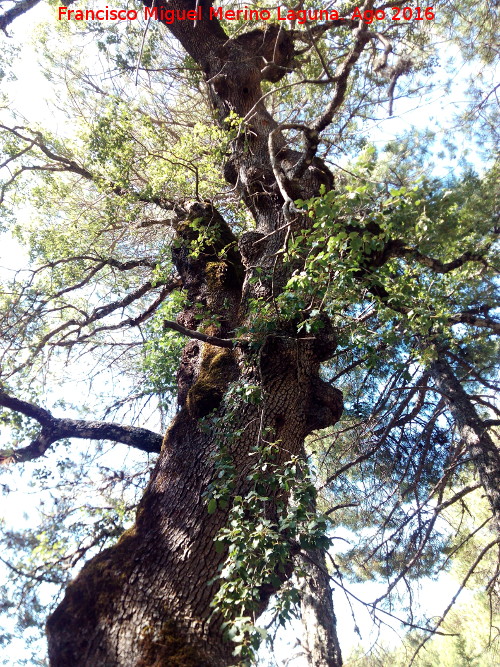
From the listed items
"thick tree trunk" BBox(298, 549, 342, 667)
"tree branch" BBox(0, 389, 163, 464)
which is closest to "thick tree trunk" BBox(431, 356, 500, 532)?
"thick tree trunk" BBox(298, 549, 342, 667)

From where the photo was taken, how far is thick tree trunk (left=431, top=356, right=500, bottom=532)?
155 inches

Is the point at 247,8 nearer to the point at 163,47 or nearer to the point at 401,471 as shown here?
the point at 163,47

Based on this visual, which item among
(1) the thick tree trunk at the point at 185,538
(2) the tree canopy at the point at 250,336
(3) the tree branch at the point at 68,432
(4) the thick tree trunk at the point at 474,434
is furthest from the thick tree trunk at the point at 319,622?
(1) the thick tree trunk at the point at 185,538

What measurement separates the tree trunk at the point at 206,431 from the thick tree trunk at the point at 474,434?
A: 1.72 metres

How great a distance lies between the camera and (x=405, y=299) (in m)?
3.09

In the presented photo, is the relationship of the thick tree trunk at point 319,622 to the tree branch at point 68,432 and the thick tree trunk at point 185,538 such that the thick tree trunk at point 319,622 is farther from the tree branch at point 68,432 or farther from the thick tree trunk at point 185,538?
the thick tree trunk at point 185,538

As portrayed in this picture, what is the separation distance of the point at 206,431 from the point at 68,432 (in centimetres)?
151

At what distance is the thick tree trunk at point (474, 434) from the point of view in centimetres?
394

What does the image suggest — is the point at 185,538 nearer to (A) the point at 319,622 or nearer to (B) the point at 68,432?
(B) the point at 68,432

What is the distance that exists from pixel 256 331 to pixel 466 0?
510cm

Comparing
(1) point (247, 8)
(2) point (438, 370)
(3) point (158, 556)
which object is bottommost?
(3) point (158, 556)

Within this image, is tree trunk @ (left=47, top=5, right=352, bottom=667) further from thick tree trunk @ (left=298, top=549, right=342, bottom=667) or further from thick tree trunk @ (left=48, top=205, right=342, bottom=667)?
thick tree trunk @ (left=298, top=549, right=342, bottom=667)

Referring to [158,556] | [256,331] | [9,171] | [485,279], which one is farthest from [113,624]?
[9,171]

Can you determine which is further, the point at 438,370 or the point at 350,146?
the point at 350,146
